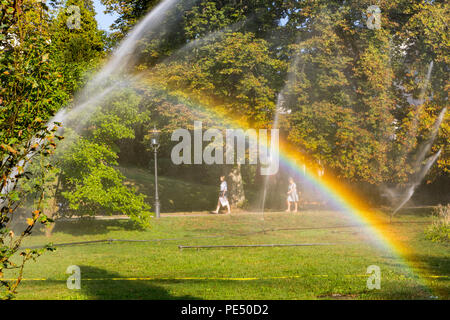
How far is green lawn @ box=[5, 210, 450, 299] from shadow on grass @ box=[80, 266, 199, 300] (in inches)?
0.7

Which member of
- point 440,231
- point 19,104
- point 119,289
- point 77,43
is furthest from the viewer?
point 77,43

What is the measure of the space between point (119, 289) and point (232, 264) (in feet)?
12.1

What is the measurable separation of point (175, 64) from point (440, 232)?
15.3 m

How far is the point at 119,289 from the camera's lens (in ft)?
31.0

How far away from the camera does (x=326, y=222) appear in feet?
72.5

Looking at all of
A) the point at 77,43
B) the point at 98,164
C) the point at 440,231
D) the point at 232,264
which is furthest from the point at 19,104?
the point at 77,43

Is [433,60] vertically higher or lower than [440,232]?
higher

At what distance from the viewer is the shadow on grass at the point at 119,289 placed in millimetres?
8539

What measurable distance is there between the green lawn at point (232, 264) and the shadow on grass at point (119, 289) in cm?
2

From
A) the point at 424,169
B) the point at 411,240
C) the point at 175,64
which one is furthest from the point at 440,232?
the point at 175,64

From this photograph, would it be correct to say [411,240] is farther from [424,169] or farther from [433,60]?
[433,60]

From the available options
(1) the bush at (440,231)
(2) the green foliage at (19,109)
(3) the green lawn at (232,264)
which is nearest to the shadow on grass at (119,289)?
(3) the green lawn at (232,264)

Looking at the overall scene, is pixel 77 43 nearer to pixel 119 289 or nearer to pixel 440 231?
pixel 440 231
